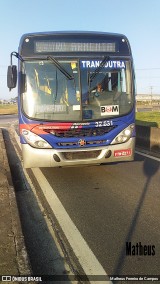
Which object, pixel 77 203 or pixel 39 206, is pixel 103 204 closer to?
pixel 77 203

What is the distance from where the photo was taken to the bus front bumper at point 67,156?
7309mm

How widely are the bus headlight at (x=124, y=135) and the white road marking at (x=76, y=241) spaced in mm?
1849

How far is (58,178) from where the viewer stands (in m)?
8.20

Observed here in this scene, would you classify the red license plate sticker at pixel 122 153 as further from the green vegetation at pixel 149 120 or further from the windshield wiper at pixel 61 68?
the green vegetation at pixel 149 120

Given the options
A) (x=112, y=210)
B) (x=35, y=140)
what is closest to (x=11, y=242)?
(x=112, y=210)

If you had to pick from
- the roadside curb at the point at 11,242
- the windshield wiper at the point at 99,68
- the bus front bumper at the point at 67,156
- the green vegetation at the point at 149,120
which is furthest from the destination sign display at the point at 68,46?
the green vegetation at the point at 149,120

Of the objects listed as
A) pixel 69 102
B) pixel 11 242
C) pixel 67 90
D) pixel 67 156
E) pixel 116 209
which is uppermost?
pixel 67 90

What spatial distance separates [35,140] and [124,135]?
1.98m

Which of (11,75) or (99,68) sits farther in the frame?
(99,68)

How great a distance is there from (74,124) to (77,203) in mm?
1882

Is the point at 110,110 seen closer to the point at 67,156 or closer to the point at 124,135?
the point at 124,135

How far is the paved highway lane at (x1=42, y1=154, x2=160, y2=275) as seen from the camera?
4004 millimetres

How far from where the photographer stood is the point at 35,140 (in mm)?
7297

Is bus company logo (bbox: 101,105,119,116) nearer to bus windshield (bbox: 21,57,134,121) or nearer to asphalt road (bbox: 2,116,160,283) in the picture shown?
bus windshield (bbox: 21,57,134,121)
